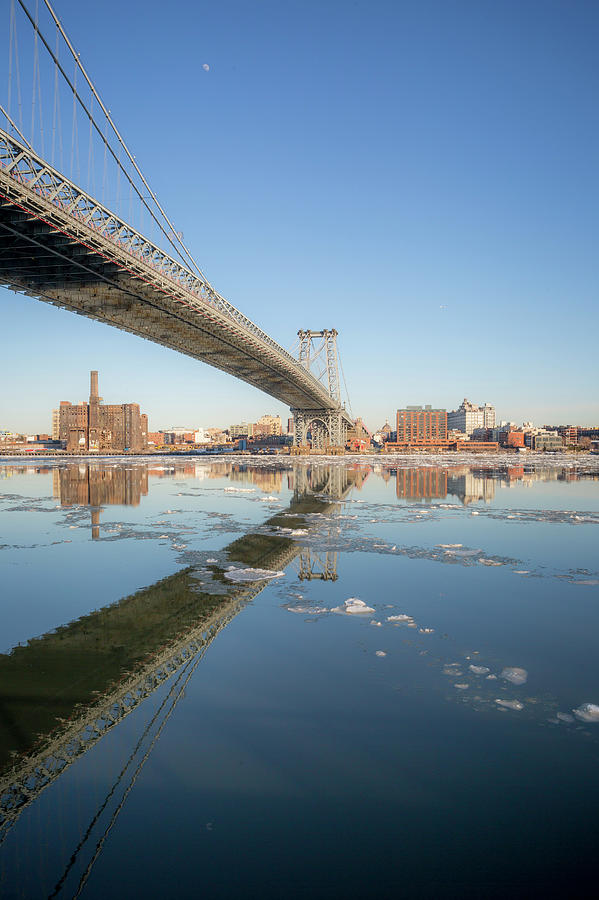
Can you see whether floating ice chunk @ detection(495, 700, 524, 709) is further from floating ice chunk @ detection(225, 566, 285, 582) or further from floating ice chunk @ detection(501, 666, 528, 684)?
floating ice chunk @ detection(225, 566, 285, 582)

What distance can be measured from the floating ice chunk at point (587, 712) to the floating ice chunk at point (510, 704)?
0.41 meters

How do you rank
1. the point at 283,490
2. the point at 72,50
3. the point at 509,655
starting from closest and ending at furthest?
the point at 509,655 < the point at 283,490 < the point at 72,50

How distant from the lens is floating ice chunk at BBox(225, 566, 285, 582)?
8.88 metres

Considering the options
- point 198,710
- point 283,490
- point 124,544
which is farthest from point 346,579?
point 283,490

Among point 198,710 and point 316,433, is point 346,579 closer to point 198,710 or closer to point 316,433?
point 198,710

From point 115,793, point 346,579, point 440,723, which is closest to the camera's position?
point 115,793

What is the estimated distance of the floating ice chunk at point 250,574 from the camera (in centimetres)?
888

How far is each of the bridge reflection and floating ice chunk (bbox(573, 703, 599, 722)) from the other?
3474 millimetres

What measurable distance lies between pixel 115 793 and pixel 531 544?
10.8m

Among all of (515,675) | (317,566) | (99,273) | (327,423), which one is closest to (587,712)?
A: (515,675)

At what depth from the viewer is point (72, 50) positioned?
29.6 m

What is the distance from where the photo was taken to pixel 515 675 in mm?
5012

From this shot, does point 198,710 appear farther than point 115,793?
Yes

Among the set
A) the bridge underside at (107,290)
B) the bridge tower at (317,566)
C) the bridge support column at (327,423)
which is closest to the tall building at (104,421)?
the bridge support column at (327,423)
